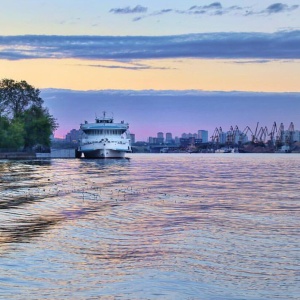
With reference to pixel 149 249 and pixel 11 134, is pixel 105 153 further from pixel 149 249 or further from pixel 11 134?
pixel 149 249

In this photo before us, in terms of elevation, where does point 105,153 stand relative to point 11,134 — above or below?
below

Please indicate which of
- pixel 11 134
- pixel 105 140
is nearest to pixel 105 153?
pixel 105 140

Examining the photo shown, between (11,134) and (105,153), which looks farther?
(11,134)

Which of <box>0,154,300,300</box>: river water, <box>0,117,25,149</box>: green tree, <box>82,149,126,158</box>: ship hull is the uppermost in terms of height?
<box>0,117,25,149</box>: green tree

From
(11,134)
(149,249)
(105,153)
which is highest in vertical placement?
(11,134)

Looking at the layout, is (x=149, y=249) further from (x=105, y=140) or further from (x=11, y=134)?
(x=11, y=134)

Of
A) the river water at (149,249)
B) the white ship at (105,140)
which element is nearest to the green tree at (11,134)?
the white ship at (105,140)

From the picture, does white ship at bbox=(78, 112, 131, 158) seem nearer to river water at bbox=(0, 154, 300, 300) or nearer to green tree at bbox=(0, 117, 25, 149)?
green tree at bbox=(0, 117, 25, 149)

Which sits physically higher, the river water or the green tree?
the green tree

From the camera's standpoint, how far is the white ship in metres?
183

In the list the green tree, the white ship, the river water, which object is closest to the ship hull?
the white ship

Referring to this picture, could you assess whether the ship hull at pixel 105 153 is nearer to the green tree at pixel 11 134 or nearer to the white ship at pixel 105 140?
the white ship at pixel 105 140

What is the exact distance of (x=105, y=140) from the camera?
184 meters

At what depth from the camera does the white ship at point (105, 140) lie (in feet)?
601
